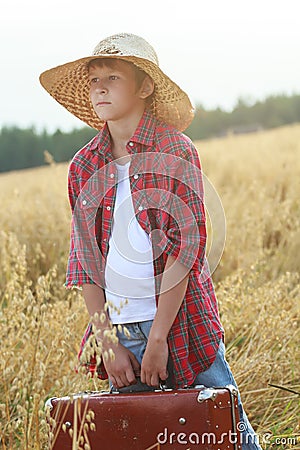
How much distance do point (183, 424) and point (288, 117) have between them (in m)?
30.9

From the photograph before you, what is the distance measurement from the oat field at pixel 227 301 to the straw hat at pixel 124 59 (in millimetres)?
616

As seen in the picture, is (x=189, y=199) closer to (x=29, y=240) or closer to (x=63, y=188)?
(x=29, y=240)

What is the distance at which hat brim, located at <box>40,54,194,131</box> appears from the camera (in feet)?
7.18

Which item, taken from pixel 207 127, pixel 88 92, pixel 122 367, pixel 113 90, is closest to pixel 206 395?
pixel 122 367

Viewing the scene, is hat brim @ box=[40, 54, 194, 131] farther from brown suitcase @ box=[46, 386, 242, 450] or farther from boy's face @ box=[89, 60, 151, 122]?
brown suitcase @ box=[46, 386, 242, 450]

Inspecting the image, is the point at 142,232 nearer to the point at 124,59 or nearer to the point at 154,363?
the point at 154,363

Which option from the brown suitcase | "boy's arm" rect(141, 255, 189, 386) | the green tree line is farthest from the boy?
the green tree line

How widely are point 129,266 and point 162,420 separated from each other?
1.40 ft

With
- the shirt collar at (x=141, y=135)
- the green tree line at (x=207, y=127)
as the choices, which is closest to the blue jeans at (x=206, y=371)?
the shirt collar at (x=141, y=135)

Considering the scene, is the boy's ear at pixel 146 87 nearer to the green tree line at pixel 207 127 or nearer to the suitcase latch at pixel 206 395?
the suitcase latch at pixel 206 395

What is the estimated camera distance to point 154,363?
204 cm

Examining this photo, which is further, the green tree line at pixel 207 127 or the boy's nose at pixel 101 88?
the green tree line at pixel 207 127

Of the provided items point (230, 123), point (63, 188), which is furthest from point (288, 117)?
point (63, 188)

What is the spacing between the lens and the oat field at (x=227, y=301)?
223cm
